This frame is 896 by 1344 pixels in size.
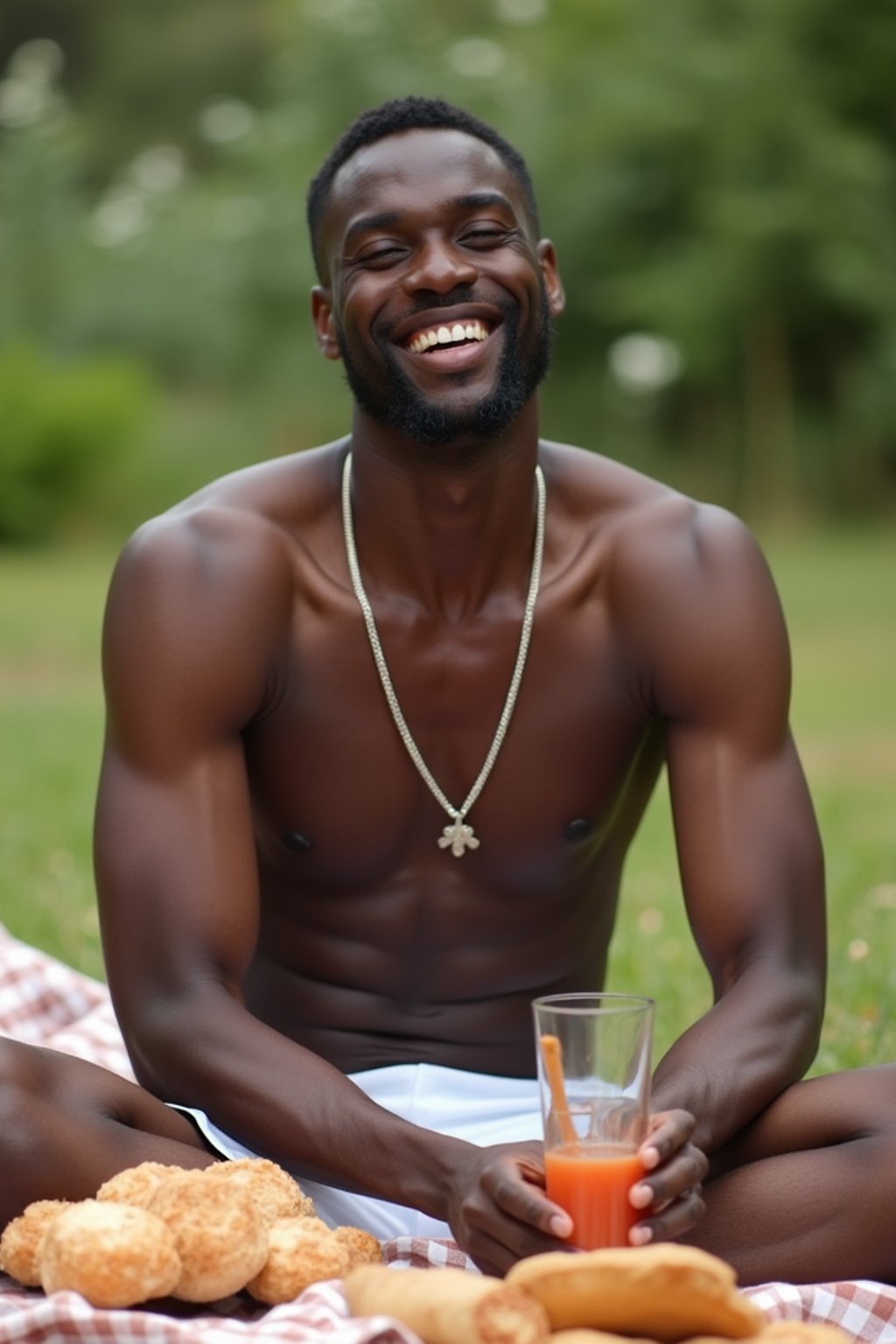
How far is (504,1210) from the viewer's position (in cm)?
268

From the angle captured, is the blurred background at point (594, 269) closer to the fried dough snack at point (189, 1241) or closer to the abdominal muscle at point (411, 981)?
the abdominal muscle at point (411, 981)

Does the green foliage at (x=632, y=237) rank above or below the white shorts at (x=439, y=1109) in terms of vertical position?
above

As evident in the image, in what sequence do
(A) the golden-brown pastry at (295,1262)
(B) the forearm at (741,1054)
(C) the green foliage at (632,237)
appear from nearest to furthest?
(A) the golden-brown pastry at (295,1262) < (B) the forearm at (741,1054) < (C) the green foliage at (632,237)

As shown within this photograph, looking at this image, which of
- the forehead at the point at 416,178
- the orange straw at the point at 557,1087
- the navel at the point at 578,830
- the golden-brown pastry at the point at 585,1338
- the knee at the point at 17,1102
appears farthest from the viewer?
the navel at the point at 578,830

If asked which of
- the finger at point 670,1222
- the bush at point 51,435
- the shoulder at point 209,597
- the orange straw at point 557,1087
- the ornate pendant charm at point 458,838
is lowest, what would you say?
the finger at point 670,1222

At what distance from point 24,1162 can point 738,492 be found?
21.8m

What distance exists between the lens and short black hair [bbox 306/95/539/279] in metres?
3.78

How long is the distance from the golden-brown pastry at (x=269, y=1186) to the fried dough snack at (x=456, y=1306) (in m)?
0.38

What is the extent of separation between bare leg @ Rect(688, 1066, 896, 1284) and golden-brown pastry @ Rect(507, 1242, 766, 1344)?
612 mm

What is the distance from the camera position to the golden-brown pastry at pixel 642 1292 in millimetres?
2369

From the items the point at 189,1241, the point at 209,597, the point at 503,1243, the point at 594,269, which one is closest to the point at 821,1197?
the point at 503,1243

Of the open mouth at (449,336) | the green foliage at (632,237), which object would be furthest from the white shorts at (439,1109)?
the green foliage at (632,237)

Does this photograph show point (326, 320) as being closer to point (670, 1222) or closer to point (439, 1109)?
point (439, 1109)

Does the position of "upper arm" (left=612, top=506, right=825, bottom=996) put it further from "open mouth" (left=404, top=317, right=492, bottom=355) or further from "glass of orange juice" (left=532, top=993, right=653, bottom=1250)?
"glass of orange juice" (left=532, top=993, right=653, bottom=1250)
